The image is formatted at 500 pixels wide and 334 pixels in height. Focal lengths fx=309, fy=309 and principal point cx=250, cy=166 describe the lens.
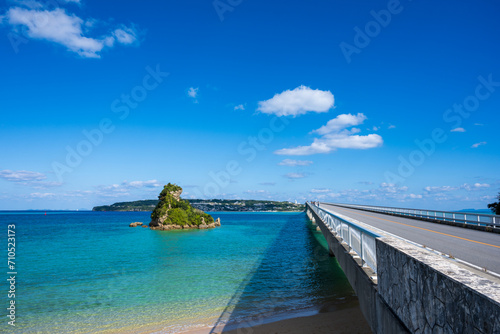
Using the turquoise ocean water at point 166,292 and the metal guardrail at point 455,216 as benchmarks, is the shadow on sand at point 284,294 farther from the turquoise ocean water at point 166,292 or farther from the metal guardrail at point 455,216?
the metal guardrail at point 455,216

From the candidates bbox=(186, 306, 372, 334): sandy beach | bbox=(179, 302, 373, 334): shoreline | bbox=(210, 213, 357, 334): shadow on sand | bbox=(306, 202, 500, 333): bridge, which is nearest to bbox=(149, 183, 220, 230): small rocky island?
bbox=(210, 213, 357, 334): shadow on sand

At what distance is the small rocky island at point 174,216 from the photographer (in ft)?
231

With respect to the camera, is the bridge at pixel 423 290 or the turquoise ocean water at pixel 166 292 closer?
the bridge at pixel 423 290

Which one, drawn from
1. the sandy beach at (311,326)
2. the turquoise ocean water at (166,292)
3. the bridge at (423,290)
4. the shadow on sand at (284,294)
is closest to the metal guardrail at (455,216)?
the shadow on sand at (284,294)

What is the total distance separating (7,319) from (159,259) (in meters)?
15.9

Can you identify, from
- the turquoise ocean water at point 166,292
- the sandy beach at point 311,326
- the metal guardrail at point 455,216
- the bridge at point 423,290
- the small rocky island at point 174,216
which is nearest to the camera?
the bridge at point 423,290

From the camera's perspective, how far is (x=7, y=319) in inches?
480

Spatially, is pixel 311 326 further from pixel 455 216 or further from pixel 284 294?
pixel 455 216

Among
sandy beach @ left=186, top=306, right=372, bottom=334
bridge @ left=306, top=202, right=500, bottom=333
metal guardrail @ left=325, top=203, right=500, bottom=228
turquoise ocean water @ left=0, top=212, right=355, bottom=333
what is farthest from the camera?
metal guardrail @ left=325, top=203, right=500, bottom=228

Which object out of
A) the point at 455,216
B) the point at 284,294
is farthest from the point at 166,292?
the point at 455,216

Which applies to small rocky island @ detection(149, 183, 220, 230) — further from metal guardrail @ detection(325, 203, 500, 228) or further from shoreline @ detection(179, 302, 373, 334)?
shoreline @ detection(179, 302, 373, 334)

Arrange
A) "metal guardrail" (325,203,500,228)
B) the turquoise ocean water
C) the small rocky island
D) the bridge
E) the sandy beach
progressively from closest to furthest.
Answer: the bridge < the sandy beach < the turquoise ocean water < "metal guardrail" (325,203,500,228) < the small rocky island

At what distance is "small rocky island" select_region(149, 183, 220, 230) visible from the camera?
70.3 m

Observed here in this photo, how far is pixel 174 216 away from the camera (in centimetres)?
7106
